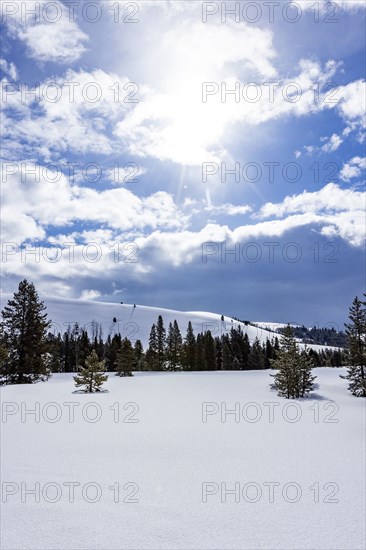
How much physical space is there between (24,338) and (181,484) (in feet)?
99.4

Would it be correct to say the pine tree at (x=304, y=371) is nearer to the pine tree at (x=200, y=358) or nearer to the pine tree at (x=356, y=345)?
the pine tree at (x=356, y=345)

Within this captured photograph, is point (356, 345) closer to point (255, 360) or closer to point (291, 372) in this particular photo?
point (291, 372)

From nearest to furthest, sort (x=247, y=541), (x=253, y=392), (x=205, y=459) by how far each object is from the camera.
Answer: (x=247, y=541)
(x=205, y=459)
(x=253, y=392)

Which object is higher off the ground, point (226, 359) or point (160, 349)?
point (160, 349)

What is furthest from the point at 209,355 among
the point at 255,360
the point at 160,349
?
the point at 255,360

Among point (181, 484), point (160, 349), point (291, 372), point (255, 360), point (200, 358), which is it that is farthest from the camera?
point (255, 360)

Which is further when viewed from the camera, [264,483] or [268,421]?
[268,421]

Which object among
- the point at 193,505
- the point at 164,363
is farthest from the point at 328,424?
the point at 164,363

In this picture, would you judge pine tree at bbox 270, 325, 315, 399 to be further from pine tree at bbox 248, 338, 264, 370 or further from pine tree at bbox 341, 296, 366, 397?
pine tree at bbox 248, 338, 264, 370

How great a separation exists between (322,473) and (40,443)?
6.84m

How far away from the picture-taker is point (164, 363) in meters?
77.0

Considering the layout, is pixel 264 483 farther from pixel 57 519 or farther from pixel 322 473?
pixel 57 519

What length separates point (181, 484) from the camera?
21.1 feet

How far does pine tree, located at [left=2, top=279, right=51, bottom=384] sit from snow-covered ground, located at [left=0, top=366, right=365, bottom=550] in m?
20.7
